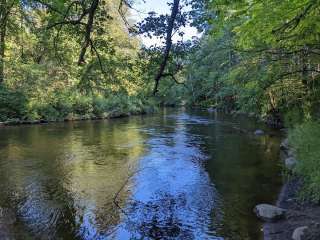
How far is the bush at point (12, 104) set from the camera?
27.7m

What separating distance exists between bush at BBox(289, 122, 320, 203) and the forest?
35 mm

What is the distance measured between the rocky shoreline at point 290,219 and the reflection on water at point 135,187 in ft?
1.01

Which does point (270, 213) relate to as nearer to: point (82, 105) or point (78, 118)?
point (78, 118)

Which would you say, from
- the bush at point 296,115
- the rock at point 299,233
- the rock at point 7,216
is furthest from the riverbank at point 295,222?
the bush at point 296,115

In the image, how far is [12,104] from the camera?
28.2 metres

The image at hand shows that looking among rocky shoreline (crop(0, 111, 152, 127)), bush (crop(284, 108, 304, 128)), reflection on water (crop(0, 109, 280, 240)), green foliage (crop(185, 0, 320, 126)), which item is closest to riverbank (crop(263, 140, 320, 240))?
reflection on water (crop(0, 109, 280, 240))

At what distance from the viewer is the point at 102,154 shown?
50.9 feet

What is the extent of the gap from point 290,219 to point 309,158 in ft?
5.60

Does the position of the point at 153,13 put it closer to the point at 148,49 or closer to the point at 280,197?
the point at 148,49

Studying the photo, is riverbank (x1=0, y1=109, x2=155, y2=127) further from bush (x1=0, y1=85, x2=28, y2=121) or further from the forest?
bush (x1=0, y1=85, x2=28, y2=121)

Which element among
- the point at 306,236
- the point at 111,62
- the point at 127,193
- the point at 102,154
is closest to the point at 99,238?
the point at 127,193

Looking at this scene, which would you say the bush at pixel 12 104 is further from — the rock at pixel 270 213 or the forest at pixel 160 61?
the rock at pixel 270 213

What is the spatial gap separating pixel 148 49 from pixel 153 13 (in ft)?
1.87

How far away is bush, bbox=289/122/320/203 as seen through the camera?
791cm
